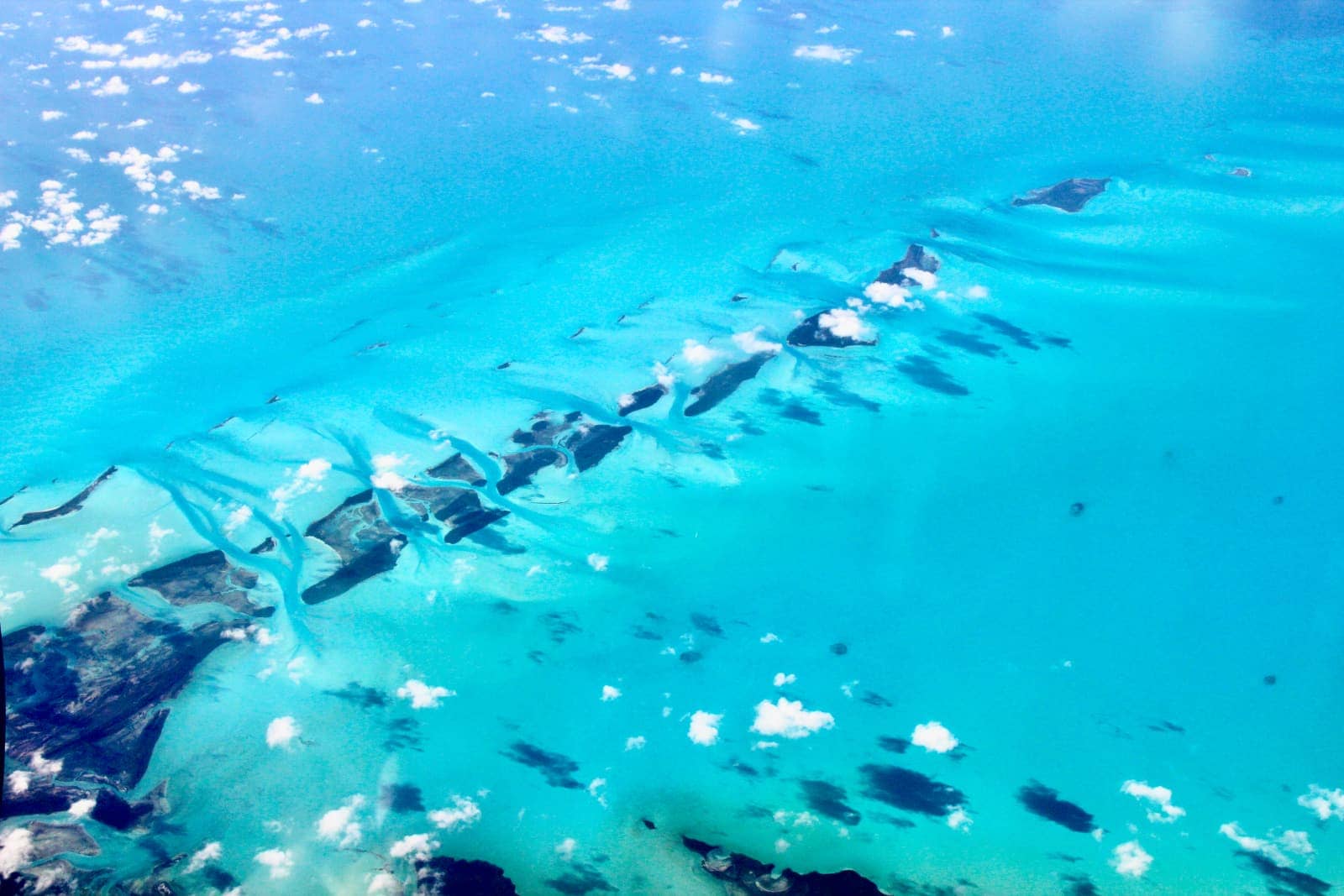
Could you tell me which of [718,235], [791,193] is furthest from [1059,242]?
[718,235]

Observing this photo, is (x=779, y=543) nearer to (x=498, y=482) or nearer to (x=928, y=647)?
(x=928, y=647)

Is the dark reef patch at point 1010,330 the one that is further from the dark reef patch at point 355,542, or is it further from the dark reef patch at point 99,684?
the dark reef patch at point 99,684

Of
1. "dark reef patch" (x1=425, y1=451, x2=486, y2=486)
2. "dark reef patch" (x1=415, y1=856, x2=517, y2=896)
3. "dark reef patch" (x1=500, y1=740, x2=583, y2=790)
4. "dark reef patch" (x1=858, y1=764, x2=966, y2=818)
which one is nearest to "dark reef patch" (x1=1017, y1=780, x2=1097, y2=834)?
"dark reef patch" (x1=858, y1=764, x2=966, y2=818)

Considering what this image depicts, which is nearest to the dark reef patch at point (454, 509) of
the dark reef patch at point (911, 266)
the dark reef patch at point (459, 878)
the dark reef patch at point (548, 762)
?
the dark reef patch at point (548, 762)

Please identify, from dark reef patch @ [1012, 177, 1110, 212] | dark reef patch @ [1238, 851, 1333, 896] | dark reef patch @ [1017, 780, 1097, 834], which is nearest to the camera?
dark reef patch @ [1238, 851, 1333, 896]

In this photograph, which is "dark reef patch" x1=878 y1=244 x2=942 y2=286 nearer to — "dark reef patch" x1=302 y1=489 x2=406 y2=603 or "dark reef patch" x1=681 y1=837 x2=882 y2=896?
"dark reef patch" x1=302 y1=489 x2=406 y2=603

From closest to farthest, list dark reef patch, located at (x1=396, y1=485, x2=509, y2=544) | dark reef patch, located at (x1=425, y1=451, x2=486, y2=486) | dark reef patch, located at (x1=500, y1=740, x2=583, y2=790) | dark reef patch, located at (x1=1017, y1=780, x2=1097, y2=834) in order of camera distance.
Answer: dark reef patch, located at (x1=1017, y1=780, x2=1097, y2=834) → dark reef patch, located at (x1=500, y1=740, x2=583, y2=790) → dark reef patch, located at (x1=396, y1=485, x2=509, y2=544) → dark reef patch, located at (x1=425, y1=451, x2=486, y2=486)

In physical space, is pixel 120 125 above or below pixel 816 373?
above
